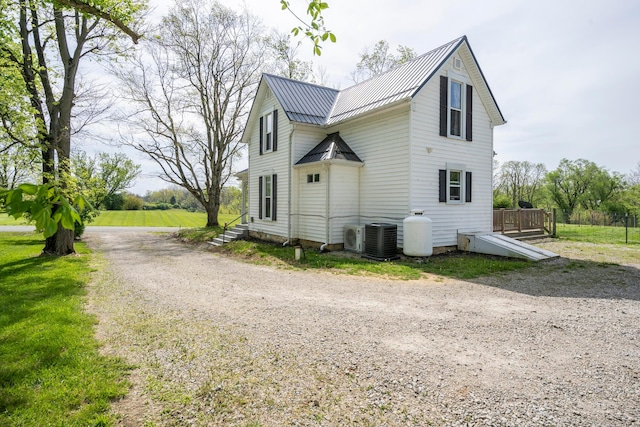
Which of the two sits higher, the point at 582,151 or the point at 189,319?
the point at 582,151

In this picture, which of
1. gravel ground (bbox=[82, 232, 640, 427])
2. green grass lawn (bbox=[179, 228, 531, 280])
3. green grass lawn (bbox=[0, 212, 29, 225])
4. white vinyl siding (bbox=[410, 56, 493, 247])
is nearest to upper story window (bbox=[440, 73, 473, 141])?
white vinyl siding (bbox=[410, 56, 493, 247])

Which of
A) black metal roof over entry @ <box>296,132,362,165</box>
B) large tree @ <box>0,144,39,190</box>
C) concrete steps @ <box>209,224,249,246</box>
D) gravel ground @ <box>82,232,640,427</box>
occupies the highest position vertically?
black metal roof over entry @ <box>296,132,362,165</box>

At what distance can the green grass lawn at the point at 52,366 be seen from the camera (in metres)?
2.66

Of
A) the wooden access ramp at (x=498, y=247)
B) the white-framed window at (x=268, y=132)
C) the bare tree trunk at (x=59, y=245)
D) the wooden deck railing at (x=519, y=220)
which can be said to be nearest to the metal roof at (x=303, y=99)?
the white-framed window at (x=268, y=132)

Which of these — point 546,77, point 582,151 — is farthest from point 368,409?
point 582,151

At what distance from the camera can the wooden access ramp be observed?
10336 millimetres

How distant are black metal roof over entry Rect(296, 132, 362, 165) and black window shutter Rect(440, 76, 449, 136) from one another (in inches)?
122

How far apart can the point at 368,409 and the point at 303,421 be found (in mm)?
546

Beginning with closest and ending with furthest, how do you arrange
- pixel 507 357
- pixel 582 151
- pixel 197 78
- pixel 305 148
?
pixel 507 357 < pixel 305 148 < pixel 197 78 < pixel 582 151

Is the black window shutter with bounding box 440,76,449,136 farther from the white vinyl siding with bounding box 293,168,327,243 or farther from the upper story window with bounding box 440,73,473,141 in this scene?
the white vinyl siding with bounding box 293,168,327,243

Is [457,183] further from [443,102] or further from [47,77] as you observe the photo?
[47,77]

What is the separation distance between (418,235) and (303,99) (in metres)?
8.11

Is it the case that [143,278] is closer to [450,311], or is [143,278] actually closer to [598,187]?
[450,311]

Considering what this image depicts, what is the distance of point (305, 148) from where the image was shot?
1370 cm
